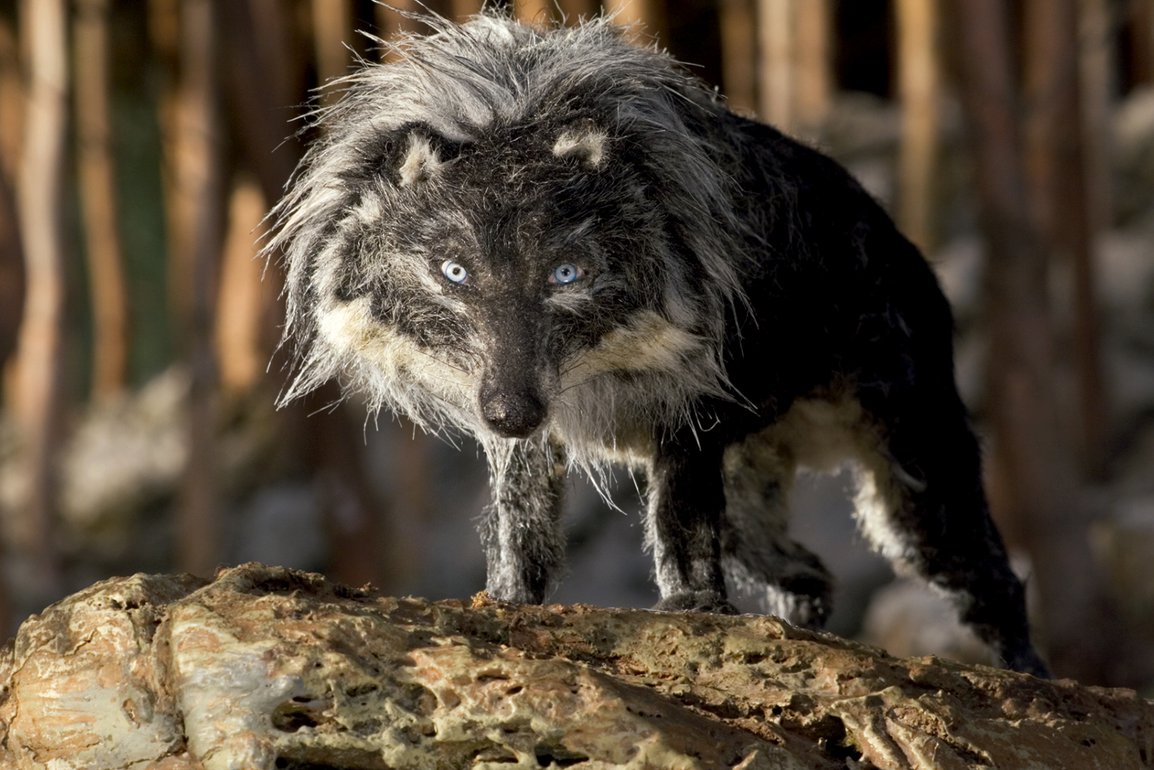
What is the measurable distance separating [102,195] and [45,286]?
3.59 meters

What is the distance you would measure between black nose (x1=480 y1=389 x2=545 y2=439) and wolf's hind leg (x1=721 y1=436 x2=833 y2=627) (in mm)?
1548

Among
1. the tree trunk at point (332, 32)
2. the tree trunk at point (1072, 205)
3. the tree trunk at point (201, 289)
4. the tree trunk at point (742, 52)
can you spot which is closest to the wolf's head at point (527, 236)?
the tree trunk at point (201, 289)

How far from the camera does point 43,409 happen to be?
16156mm

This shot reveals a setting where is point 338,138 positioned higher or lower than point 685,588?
higher

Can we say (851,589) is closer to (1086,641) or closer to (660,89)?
(1086,641)

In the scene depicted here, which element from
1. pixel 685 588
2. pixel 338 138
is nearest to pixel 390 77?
pixel 338 138

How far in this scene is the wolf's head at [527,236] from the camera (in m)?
5.25

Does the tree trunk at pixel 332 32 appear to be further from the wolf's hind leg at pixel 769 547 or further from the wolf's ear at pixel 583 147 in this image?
the wolf's ear at pixel 583 147

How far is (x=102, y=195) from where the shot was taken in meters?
19.4

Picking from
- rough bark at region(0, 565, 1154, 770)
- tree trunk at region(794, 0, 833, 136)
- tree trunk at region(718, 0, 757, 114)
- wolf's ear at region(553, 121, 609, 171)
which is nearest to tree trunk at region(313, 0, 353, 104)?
tree trunk at region(718, 0, 757, 114)

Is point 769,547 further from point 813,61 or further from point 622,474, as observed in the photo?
point 813,61

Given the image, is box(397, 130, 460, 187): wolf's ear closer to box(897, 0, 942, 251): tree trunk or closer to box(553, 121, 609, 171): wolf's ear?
box(553, 121, 609, 171): wolf's ear

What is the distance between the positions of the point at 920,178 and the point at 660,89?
1111 centimetres

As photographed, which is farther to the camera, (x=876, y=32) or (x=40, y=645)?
(x=876, y=32)
